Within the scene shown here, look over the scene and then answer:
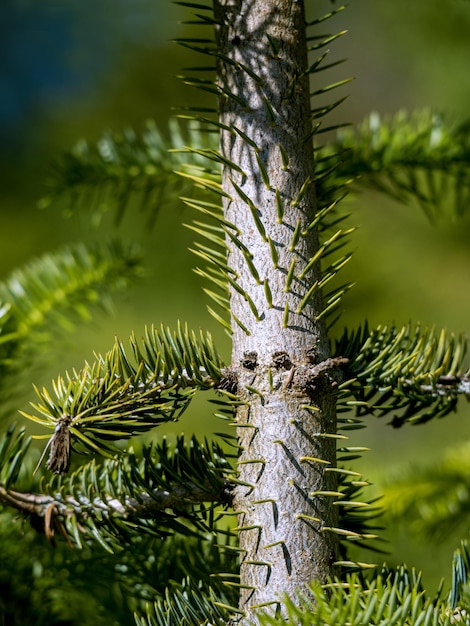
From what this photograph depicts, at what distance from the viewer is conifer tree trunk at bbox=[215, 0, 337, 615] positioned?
1.40 ft

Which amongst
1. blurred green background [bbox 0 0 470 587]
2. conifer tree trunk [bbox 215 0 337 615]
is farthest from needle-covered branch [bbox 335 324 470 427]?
blurred green background [bbox 0 0 470 587]

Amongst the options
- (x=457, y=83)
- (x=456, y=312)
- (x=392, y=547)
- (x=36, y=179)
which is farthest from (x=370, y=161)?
(x=36, y=179)

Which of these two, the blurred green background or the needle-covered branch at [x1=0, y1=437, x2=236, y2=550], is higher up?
the blurred green background

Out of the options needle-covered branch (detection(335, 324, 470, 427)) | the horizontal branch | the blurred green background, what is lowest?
the horizontal branch

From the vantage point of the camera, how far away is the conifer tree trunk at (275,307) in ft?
1.40

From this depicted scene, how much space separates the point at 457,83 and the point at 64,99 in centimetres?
131

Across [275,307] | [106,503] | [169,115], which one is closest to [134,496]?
[106,503]

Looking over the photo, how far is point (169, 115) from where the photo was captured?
236cm

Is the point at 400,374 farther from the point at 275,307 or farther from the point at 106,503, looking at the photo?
the point at 106,503

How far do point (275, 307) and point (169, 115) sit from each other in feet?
6.66

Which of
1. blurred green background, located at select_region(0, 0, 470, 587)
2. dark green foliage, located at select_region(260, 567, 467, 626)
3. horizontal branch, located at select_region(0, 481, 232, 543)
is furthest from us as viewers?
blurred green background, located at select_region(0, 0, 470, 587)

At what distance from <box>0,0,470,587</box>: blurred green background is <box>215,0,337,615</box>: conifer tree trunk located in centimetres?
129

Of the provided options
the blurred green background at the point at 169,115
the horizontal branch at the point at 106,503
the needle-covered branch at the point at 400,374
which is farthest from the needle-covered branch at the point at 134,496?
the blurred green background at the point at 169,115

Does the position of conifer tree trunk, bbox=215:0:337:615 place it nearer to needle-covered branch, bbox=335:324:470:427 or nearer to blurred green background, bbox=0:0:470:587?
needle-covered branch, bbox=335:324:470:427
